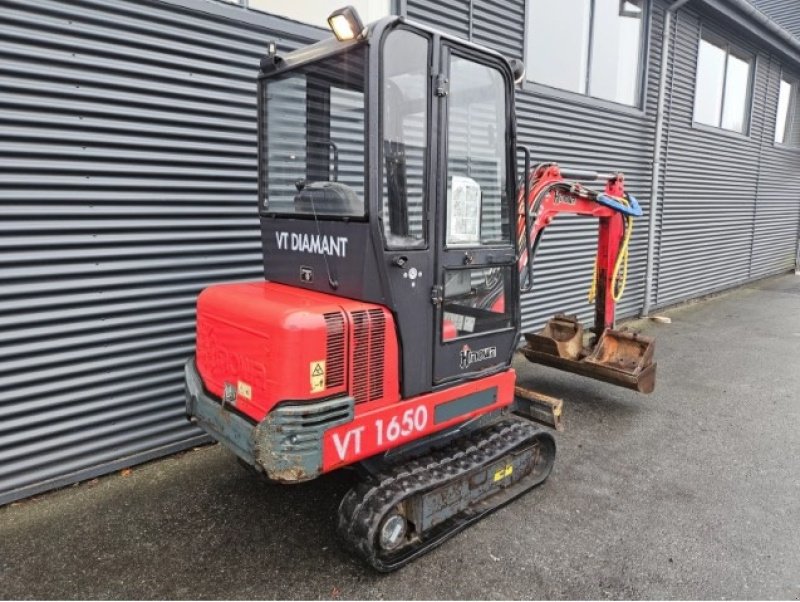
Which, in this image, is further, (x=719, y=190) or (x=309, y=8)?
(x=719, y=190)

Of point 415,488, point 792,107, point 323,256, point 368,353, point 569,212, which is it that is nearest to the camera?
point 368,353

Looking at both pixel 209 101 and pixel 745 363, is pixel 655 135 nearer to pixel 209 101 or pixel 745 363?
pixel 745 363

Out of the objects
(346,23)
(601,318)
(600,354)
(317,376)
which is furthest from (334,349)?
(601,318)

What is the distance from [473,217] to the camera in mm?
3273

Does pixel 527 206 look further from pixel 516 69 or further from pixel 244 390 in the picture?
pixel 244 390

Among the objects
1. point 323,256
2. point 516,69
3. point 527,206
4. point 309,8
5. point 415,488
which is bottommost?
point 415,488

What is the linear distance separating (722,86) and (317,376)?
466 inches

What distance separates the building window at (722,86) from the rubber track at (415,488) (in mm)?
9280

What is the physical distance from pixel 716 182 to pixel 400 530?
35.4 ft

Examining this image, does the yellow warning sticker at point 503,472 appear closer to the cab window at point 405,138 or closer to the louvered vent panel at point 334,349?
the louvered vent panel at point 334,349

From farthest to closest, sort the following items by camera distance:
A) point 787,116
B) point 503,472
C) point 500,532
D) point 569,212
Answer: point 787,116
point 569,212
point 503,472
point 500,532

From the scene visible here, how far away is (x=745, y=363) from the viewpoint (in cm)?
695

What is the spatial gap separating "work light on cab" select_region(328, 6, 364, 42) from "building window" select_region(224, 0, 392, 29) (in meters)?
2.06

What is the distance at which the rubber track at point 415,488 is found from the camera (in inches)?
113
